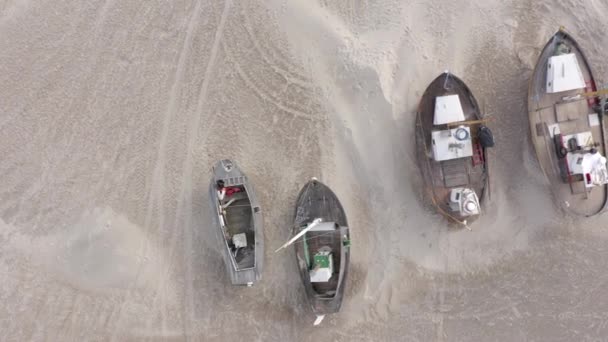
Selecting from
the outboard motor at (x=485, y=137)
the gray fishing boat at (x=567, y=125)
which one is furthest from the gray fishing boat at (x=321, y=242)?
the gray fishing boat at (x=567, y=125)

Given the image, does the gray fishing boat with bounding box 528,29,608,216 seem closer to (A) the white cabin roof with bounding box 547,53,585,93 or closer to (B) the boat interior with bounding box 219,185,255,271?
(A) the white cabin roof with bounding box 547,53,585,93

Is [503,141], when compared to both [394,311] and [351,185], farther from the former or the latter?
[394,311]

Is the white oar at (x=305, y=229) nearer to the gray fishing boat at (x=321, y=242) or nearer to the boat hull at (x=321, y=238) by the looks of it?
the gray fishing boat at (x=321, y=242)

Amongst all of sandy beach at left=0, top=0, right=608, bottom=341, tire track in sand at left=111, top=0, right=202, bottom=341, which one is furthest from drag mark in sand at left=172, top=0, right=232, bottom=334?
tire track in sand at left=111, top=0, right=202, bottom=341

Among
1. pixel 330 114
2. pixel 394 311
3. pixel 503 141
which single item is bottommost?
pixel 394 311

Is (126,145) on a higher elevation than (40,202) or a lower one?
higher

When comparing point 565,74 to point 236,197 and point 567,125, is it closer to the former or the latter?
point 567,125

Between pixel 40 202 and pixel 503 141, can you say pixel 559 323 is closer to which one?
pixel 503 141

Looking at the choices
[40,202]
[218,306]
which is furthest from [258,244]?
[40,202]
